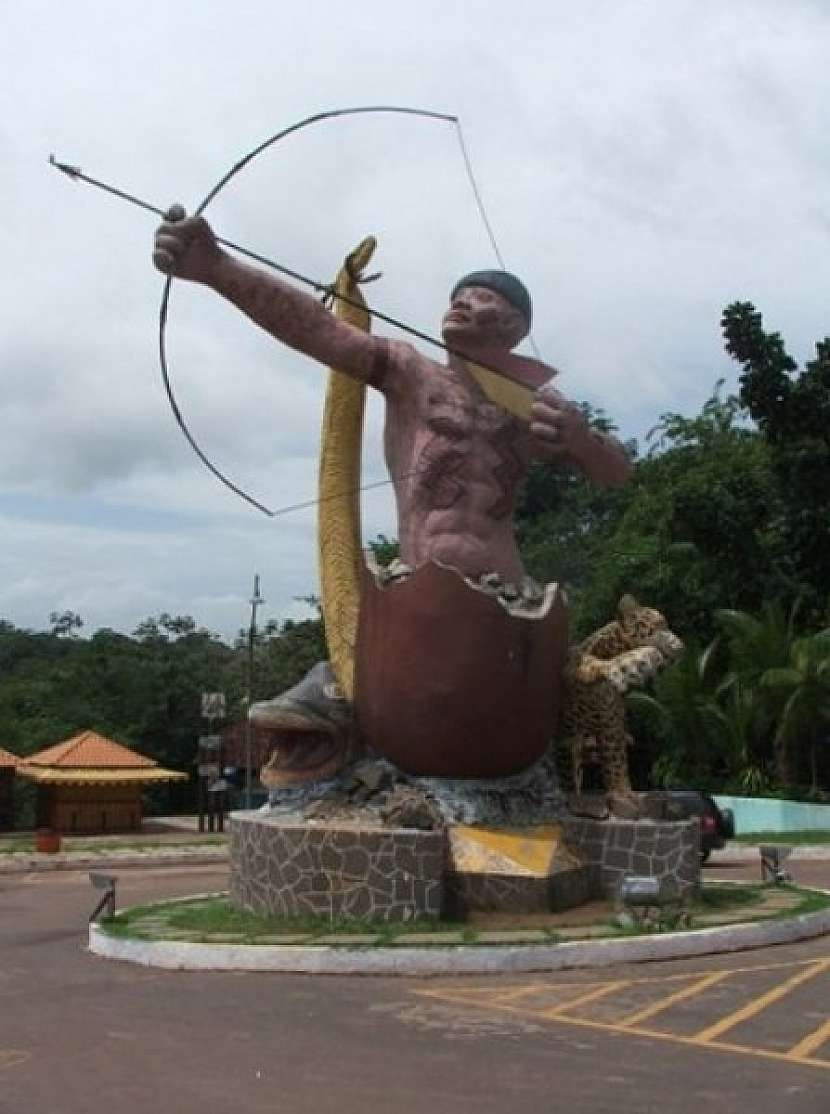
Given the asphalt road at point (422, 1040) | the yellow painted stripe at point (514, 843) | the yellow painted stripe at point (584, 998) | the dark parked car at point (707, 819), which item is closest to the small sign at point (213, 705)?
the dark parked car at point (707, 819)

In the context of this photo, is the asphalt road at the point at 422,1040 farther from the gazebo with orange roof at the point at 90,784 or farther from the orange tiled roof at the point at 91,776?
the gazebo with orange roof at the point at 90,784

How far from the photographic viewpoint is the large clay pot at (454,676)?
11.6 meters

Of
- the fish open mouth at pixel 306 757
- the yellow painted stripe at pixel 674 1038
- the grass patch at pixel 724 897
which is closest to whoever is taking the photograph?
the yellow painted stripe at pixel 674 1038

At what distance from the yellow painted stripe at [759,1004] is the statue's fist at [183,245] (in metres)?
7.14

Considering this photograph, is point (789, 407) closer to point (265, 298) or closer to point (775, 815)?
point (775, 815)

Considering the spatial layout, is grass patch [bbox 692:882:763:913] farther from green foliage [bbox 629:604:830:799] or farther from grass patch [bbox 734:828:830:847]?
green foliage [bbox 629:604:830:799]

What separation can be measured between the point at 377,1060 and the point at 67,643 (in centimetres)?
6949

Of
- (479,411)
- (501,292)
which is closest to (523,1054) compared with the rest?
(479,411)

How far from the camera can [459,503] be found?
1264 cm

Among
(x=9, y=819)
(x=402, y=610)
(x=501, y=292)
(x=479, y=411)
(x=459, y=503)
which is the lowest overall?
(x=9, y=819)

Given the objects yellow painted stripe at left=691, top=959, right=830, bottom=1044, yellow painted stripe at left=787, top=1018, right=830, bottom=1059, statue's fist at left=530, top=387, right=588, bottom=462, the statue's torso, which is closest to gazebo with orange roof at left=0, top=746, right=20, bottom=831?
the statue's torso

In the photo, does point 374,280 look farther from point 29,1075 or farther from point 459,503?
point 29,1075

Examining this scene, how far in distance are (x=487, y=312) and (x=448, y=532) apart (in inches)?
84.1

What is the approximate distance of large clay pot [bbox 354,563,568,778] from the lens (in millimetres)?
11625
